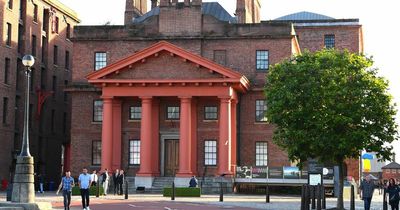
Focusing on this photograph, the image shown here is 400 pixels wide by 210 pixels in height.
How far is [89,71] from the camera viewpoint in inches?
2188

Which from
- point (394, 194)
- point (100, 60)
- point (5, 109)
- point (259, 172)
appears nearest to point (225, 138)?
point (259, 172)

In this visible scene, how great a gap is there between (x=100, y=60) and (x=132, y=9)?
8.35 meters

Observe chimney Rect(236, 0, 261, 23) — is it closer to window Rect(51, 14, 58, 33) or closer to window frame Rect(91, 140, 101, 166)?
window frame Rect(91, 140, 101, 166)

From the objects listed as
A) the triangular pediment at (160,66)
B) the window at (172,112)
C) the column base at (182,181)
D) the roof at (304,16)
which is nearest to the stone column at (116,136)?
the triangular pediment at (160,66)

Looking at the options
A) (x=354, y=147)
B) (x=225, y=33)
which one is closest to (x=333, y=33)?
(x=225, y=33)

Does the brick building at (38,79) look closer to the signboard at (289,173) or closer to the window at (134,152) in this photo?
the window at (134,152)

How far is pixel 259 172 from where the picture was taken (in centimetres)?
4972

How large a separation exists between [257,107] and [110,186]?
495 inches

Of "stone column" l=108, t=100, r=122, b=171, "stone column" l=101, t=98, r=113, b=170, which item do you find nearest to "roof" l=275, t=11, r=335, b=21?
"stone column" l=108, t=100, r=122, b=171

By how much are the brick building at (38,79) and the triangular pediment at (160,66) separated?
11.3 m

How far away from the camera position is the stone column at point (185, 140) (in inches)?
1938

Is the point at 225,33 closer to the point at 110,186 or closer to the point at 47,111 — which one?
Answer: the point at 110,186

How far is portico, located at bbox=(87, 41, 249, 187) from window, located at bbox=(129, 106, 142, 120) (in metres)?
2.01

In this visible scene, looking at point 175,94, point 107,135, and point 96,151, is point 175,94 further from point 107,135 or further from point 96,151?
point 96,151
